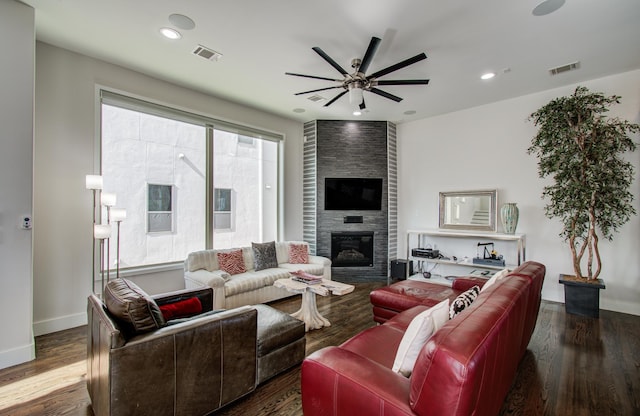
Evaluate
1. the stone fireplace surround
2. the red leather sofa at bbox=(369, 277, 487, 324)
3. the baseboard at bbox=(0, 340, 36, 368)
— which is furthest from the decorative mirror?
the baseboard at bbox=(0, 340, 36, 368)

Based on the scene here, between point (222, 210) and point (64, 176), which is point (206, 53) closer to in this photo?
point (64, 176)

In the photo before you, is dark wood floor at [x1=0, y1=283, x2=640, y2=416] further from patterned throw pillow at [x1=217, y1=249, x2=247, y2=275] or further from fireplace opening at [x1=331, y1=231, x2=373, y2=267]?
fireplace opening at [x1=331, y1=231, x2=373, y2=267]

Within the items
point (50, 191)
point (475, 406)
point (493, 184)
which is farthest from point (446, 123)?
point (50, 191)

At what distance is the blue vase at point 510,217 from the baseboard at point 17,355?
19.2 ft

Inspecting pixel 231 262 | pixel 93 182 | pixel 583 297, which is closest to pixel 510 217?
pixel 583 297

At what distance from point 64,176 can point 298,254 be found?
128 inches

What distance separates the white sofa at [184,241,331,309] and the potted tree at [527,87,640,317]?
3.54 metres

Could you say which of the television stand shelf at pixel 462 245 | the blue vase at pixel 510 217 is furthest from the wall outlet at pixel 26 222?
the blue vase at pixel 510 217

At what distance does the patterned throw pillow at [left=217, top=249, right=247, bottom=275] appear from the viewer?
4.00 m

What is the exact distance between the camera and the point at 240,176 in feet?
16.1

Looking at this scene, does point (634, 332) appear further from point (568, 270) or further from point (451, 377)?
point (451, 377)

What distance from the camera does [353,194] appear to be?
5.53 metres

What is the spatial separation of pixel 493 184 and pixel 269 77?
3991mm

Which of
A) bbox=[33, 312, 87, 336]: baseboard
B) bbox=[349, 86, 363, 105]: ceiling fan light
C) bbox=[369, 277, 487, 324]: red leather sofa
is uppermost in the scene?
bbox=[349, 86, 363, 105]: ceiling fan light
